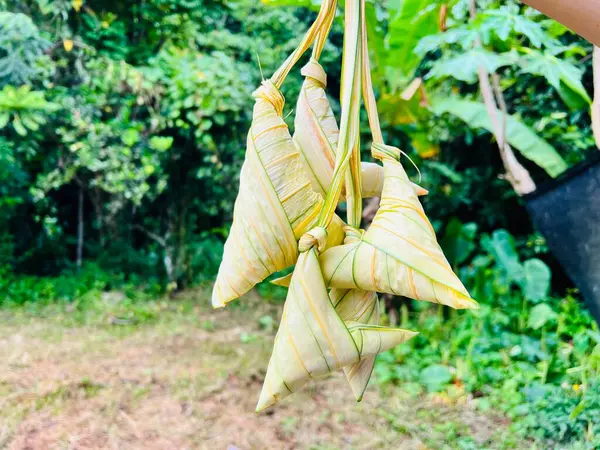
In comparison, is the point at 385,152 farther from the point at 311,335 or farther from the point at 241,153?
the point at 241,153

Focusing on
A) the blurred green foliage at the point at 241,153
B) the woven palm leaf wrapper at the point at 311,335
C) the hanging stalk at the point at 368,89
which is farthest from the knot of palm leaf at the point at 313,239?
the blurred green foliage at the point at 241,153

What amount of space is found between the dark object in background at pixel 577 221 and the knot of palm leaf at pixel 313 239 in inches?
35.0

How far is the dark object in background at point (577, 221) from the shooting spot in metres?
1.05

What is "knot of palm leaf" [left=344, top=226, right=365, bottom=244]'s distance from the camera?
0.38 m

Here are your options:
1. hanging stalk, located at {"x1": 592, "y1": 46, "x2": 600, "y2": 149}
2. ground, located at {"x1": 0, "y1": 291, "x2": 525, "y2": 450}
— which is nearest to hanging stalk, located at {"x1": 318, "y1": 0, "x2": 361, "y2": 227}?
hanging stalk, located at {"x1": 592, "y1": 46, "x2": 600, "y2": 149}

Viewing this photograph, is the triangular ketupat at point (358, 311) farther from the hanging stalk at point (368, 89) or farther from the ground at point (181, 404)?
the ground at point (181, 404)

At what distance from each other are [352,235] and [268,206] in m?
0.07

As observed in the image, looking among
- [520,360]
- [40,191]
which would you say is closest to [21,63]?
[40,191]

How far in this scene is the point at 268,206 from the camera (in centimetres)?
36

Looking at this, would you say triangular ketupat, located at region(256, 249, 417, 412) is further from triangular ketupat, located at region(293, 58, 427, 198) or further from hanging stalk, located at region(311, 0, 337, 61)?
hanging stalk, located at region(311, 0, 337, 61)

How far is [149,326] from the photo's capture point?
7.10 feet

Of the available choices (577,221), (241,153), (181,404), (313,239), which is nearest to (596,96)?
(577,221)

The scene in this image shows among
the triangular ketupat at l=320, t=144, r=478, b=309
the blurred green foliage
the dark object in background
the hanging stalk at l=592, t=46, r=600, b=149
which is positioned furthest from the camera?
the blurred green foliage

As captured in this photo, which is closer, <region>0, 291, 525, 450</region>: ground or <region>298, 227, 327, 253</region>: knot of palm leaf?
<region>298, 227, 327, 253</region>: knot of palm leaf
